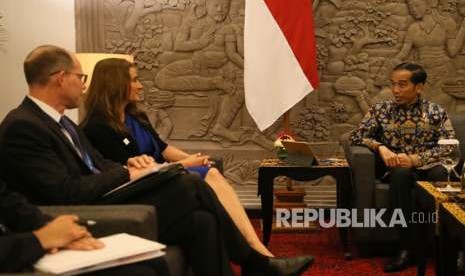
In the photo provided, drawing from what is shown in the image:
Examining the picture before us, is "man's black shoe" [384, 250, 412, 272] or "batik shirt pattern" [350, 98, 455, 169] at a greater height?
"batik shirt pattern" [350, 98, 455, 169]

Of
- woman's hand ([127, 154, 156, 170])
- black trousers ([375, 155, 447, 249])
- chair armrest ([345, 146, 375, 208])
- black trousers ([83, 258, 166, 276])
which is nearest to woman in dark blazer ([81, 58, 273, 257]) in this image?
woman's hand ([127, 154, 156, 170])

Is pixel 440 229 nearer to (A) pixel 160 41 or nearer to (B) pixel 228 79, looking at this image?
(B) pixel 228 79

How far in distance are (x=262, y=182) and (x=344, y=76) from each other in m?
1.46

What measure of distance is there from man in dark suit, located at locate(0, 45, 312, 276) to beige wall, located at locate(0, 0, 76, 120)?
A: 2.33 meters

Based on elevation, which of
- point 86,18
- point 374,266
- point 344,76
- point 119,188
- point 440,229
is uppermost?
point 86,18

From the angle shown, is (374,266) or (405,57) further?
(405,57)

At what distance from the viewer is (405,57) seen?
4926mm

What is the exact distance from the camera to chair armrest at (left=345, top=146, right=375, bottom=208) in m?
3.82

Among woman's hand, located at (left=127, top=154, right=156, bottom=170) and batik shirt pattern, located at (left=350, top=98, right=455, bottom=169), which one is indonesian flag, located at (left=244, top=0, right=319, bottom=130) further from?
woman's hand, located at (left=127, top=154, right=156, bottom=170)

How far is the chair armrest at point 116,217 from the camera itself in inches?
84.3

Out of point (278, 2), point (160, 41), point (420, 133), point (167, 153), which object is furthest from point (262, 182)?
point (160, 41)

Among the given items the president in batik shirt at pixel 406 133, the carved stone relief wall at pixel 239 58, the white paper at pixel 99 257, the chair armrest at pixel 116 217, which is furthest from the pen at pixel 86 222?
the carved stone relief wall at pixel 239 58

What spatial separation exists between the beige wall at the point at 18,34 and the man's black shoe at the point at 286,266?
2889mm

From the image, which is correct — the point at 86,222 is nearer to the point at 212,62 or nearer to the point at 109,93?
the point at 109,93
